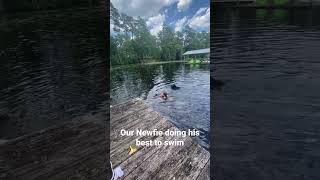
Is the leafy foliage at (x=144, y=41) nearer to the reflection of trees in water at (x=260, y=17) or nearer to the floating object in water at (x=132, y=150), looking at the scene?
the reflection of trees in water at (x=260, y=17)

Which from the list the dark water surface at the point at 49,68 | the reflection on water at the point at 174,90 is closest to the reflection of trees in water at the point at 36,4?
the dark water surface at the point at 49,68

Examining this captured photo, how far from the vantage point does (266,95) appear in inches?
125

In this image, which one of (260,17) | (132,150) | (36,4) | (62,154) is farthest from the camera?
(36,4)

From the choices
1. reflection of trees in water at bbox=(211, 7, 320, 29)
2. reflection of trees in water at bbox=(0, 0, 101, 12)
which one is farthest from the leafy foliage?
reflection of trees in water at bbox=(0, 0, 101, 12)

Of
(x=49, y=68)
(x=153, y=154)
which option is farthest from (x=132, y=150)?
(x=49, y=68)

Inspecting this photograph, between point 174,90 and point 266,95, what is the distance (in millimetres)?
630

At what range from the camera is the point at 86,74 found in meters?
3.25

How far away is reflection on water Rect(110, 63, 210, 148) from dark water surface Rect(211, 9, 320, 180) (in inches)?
12.7

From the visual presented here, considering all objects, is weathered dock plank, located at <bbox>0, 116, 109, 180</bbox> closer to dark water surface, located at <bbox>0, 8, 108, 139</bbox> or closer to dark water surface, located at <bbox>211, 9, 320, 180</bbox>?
dark water surface, located at <bbox>0, 8, 108, 139</bbox>

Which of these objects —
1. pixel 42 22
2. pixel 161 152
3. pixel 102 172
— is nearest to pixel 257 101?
pixel 161 152

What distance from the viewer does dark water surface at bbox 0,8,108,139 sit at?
322 cm

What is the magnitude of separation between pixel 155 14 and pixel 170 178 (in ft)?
3.10

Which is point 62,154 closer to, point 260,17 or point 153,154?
point 153,154

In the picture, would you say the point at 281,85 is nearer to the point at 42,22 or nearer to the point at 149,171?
the point at 149,171
